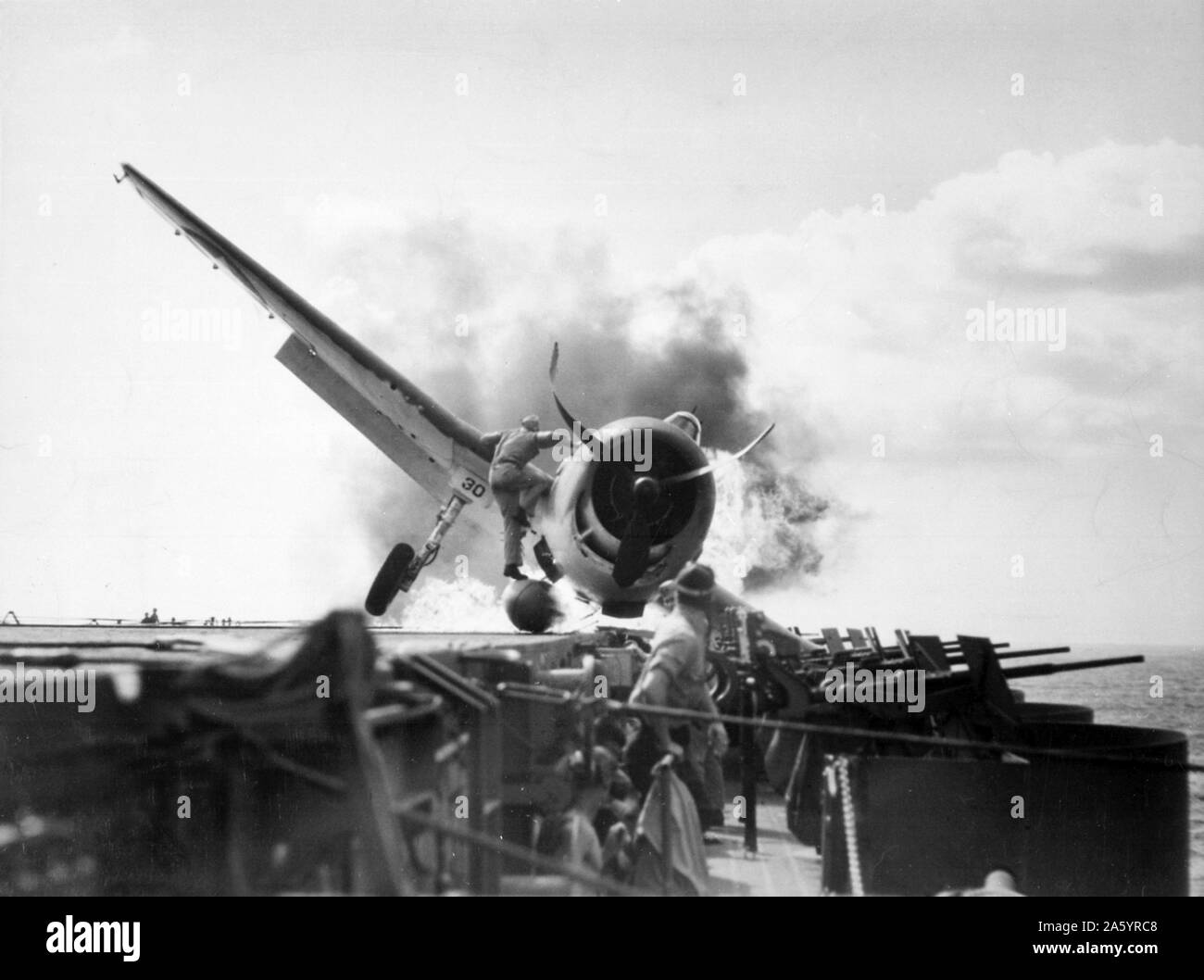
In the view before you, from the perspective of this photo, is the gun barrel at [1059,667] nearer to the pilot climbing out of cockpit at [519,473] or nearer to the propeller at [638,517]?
the propeller at [638,517]

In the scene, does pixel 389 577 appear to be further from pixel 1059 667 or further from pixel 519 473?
pixel 1059 667

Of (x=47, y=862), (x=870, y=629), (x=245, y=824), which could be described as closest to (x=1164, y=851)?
(x=870, y=629)

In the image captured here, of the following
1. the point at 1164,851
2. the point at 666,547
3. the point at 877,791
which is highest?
the point at 666,547

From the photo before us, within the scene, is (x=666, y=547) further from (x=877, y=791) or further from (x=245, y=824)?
(x=245, y=824)

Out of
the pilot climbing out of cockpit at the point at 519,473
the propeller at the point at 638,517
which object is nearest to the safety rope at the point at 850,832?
the propeller at the point at 638,517

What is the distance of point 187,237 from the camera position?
12203 mm

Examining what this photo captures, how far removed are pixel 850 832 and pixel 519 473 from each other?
4947mm

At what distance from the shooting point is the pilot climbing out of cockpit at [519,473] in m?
9.45

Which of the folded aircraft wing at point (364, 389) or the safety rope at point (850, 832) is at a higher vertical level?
the folded aircraft wing at point (364, 389)

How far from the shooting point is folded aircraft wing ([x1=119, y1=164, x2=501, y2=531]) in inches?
449

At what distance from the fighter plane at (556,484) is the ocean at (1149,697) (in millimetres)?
3509

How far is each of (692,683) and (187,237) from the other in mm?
8967

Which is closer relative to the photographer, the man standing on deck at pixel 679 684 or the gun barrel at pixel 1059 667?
the man standing on deck at pixel 679 684

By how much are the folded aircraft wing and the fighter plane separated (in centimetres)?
1
